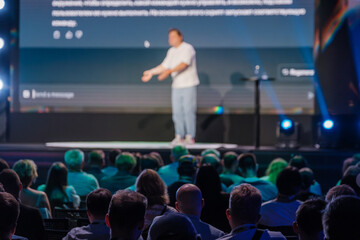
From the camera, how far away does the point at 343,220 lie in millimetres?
1682

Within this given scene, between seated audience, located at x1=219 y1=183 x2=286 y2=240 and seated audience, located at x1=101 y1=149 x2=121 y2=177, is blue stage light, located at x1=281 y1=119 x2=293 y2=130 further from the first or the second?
seated audience, located at x1=219 y1=183 x2=286 y2=240

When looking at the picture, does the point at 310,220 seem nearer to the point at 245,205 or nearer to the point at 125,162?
the point at 245,205

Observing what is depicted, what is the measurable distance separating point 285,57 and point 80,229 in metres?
6.55

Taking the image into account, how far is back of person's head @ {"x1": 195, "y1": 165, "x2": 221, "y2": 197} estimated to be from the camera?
3.57 m

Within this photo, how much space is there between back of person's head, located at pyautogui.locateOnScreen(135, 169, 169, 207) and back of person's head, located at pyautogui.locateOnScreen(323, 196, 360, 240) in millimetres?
1562

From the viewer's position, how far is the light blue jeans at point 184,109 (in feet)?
26.5

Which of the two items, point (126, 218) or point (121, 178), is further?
point (121, 178)

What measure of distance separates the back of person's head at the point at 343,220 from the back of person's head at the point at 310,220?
1.37 ft

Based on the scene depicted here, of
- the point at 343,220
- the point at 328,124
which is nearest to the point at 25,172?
the point at 343,220

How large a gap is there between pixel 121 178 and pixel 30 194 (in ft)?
3.43

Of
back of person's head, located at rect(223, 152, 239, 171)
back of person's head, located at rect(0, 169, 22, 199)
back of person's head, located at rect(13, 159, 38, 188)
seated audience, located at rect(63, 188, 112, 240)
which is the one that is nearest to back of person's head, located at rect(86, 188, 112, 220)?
seated audience, located at rect(63, 188, 112, 240)

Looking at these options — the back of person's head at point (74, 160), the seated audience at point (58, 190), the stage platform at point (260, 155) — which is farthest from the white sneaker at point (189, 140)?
the seated audience at point (58, 190)

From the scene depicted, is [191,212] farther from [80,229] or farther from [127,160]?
[127,160]

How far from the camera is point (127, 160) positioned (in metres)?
4.69
